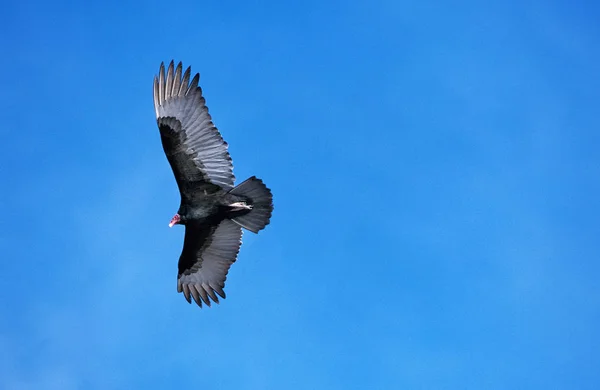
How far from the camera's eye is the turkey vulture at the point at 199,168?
39.6 feet

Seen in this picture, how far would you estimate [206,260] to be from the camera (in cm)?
1350

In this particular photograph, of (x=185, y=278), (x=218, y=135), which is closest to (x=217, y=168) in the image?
(x=218, y=135)

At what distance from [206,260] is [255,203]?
1.73 m

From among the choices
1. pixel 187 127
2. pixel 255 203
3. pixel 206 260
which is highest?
pixel 187 127

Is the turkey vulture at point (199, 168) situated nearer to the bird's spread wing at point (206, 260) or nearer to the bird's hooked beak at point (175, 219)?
the bird's hooked beak at point (175, 219)

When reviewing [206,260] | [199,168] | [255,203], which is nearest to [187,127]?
[199,168]

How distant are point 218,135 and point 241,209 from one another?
4.33ft

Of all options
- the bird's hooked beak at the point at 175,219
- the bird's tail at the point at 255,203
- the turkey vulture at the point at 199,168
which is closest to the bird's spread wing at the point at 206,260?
the turkey vulture at the point at 199,168

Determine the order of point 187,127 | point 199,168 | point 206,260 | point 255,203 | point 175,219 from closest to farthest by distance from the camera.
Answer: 1. point 187,127
2. point 199,168
3. point 255,203
4. point 175,219
5. point 206,260

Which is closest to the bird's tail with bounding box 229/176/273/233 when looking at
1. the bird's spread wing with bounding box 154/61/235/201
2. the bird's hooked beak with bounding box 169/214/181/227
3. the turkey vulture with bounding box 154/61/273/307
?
the turkey vulture with bounding box 154/61/273/307

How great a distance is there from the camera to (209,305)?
13344 mm

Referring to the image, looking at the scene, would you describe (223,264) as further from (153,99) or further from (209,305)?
(153,99)

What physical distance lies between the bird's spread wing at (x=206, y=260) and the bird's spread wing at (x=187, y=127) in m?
1.47

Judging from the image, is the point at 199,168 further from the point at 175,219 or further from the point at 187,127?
the point at 175,219
